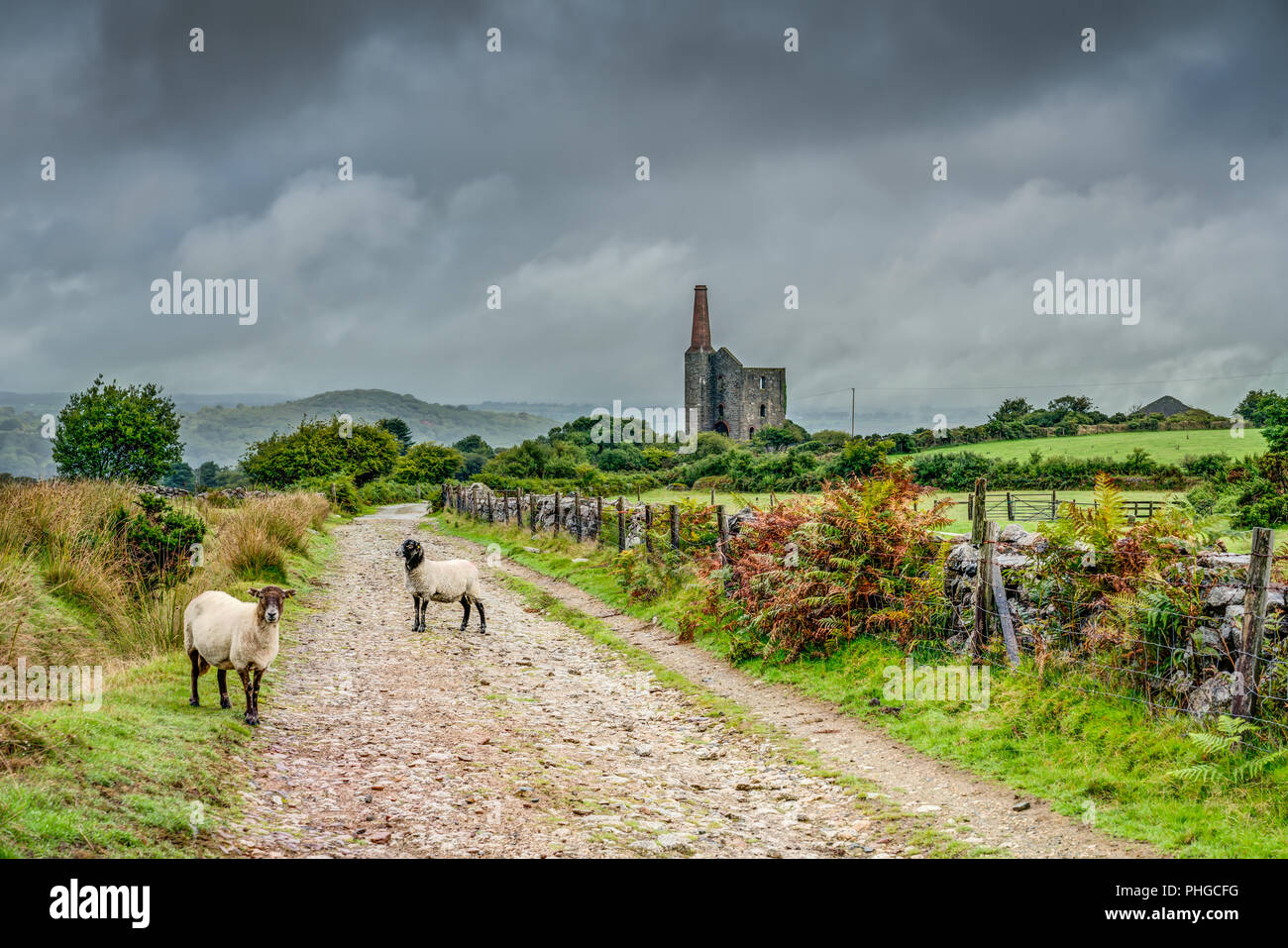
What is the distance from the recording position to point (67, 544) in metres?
11.2

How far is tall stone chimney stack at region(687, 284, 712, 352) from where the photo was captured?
4899 inches

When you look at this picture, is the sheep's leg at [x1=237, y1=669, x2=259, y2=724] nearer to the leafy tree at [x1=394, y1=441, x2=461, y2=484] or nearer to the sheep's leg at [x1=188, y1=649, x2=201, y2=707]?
the sheep's leg at [x1=188, y1=649, x2=201, y2=707]

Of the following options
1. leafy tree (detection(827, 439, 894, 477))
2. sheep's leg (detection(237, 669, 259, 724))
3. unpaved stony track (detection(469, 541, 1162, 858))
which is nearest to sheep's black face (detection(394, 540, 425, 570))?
unpaved stony track (detection(469, 541, 1162, 858))

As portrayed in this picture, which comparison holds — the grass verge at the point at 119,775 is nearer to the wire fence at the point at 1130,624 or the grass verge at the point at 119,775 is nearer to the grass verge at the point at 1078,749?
the grass verge at the point at 1078,749

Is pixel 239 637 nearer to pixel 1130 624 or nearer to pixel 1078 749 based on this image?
pixel 1078 749

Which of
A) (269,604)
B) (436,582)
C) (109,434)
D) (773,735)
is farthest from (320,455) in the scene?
(773,735)

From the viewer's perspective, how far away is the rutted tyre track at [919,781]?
18.7 ft

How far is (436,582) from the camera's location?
14.3 metres

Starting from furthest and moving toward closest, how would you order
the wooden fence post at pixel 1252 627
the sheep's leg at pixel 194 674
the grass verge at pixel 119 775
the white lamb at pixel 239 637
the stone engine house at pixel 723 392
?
the stone engine house at pixel 723 392 < the sheep's leg at pixel 194 674 < the white lamb at pixel 239 637 < the wooden fence post at pixel 1252 627 < the grass verge at pixel 119 775

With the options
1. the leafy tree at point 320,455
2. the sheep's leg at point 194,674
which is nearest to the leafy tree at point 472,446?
the leafy tree at point 320,455

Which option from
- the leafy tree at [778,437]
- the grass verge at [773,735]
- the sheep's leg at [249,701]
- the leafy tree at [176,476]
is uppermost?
the leafy tree at [778,437]

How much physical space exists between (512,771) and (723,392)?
389 ft

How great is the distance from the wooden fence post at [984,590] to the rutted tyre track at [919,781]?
1711 millimetres

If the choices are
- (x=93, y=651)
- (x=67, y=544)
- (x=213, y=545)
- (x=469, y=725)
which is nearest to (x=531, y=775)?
(x=469, y=725)
